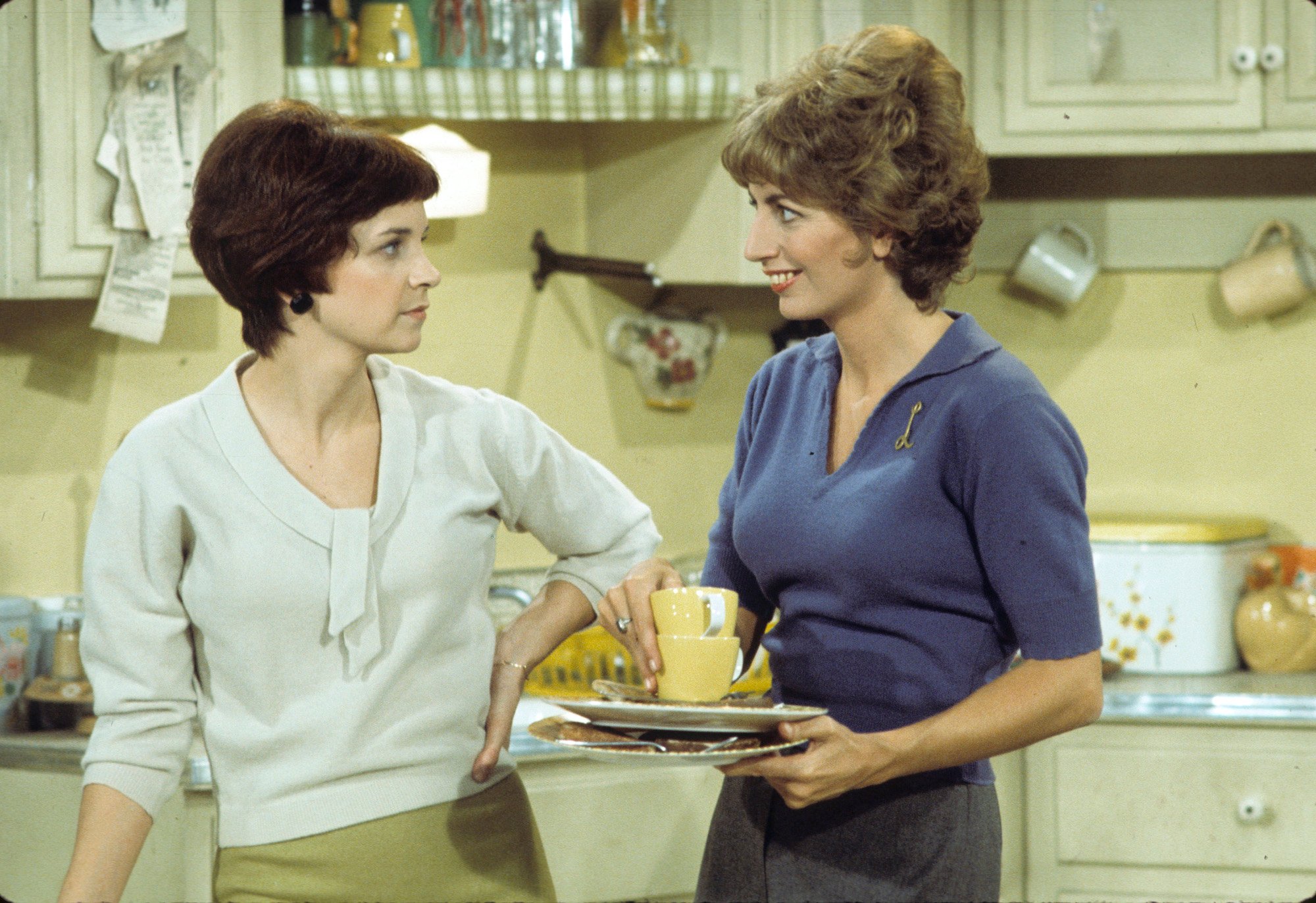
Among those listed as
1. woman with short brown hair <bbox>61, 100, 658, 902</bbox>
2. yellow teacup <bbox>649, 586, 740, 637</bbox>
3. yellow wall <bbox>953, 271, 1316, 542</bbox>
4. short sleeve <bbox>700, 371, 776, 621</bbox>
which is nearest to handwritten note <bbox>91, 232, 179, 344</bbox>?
woman with short brown hair <bbox>61, 100, 658, 902</bbox>

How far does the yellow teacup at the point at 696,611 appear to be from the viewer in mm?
1093

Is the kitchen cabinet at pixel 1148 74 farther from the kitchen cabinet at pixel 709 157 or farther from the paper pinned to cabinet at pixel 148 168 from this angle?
the paper pinned to cabinet at pixel 148 168

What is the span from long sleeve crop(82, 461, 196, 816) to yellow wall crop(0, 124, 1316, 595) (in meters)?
1.12

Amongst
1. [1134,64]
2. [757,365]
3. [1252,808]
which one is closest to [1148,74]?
[1134,64]

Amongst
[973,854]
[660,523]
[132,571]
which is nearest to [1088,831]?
[660,523]

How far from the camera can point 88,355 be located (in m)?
2.17

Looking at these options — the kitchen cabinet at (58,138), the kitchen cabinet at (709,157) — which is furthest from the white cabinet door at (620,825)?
the kitchen cabinet at (58,138)

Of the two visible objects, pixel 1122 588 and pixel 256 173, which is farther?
pixel 1122 588

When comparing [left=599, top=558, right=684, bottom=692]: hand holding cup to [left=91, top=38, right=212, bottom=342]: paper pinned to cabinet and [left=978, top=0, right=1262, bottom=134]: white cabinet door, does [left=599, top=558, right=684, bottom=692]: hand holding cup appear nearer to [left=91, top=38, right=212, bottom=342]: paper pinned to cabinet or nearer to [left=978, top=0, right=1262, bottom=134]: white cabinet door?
[left=91, top=38, right=212, bottom=342]: paper pinned to cabinet

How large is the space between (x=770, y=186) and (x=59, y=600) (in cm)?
148

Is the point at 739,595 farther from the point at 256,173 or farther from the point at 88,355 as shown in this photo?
the point at 88,355

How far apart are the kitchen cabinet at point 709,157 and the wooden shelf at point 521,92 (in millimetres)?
69

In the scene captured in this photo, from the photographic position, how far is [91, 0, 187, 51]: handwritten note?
6.04ft

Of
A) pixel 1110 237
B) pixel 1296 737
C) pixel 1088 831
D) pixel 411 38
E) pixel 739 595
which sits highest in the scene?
pixel 411 38
